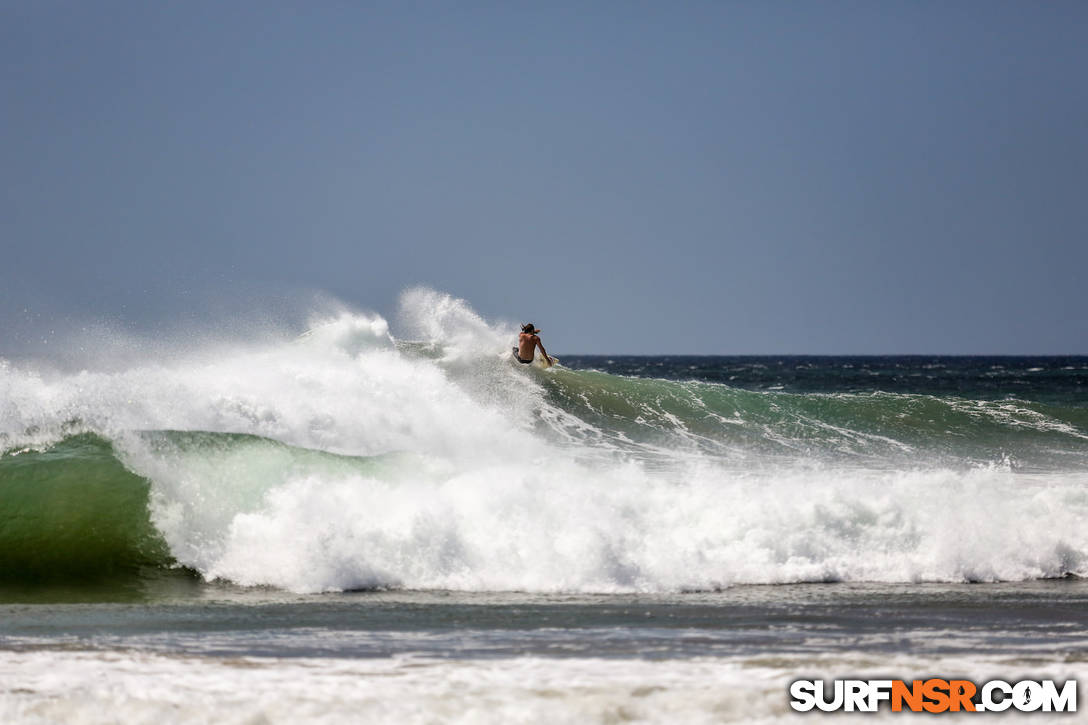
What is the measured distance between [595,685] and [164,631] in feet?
10.8

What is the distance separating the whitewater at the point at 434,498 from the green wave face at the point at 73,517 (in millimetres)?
25

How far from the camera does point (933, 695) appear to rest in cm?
588

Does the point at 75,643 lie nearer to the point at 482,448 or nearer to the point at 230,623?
the point at 230,623

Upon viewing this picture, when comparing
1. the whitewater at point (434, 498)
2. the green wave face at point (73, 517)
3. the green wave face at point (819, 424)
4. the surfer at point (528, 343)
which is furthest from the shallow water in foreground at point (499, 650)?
the surfer at point (528, 343)

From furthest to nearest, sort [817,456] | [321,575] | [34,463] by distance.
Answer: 1. [817,456]
2. [34,463]
3. [321,575]

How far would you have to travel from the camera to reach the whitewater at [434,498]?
1015 cm

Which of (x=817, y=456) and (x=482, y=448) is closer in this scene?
(x=482, y=448)

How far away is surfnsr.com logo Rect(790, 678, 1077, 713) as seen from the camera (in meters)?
5.69

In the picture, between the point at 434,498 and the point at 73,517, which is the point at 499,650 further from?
the point at 73,517

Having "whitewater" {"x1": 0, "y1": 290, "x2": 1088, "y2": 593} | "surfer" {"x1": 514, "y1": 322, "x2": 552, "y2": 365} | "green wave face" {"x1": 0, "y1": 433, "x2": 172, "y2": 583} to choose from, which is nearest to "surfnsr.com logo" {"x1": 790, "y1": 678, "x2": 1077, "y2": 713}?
"whitewater" {"x1": 0, "y1": 290, "x2": 1088, "y2": 593}

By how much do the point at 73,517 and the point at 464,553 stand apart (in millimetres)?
4133

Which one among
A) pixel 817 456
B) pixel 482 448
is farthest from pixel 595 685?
pixel 817 456

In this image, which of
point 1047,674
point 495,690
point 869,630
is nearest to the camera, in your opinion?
point 495,690

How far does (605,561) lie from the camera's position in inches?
390
